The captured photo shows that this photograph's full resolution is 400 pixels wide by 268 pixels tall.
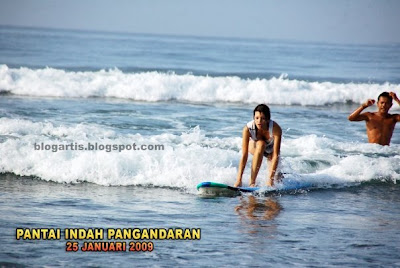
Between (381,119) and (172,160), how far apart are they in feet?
12.5

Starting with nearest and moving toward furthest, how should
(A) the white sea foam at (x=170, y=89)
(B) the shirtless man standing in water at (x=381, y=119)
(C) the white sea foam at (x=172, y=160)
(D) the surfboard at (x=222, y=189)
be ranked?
(D) the surfboard at (x=222, y=189), (C) the white sea foam at (x=172, y=160), (B) the shirtless man standing in water at (x=381, y=119), (A) the white sea foam at (x=170, y=89)

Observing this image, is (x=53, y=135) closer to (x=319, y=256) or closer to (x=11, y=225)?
(x=11, y=225)

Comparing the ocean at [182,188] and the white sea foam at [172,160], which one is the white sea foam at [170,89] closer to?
the ocean at [182,188]

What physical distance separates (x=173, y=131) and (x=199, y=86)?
939 cm

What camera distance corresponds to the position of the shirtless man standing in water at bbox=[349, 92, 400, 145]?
32.6 ft

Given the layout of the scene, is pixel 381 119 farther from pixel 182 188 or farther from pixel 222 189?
pixel 182 188

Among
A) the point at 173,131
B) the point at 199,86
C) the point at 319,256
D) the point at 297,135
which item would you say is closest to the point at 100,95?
the point at 199,86

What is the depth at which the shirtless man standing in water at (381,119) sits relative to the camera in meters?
Result: 9.94

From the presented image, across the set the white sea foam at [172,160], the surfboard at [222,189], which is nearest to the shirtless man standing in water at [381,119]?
the white sea foam at [172,160]

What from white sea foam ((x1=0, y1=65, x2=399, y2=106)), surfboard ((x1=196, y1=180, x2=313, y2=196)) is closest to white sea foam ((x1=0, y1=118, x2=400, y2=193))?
surfboard ((x1=196, y1=180, x2=313, y2=196))

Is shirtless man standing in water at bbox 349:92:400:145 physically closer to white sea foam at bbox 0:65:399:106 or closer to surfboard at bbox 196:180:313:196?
surfboard at bbox 196:180:313:196

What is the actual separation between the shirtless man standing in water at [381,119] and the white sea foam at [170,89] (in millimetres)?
11106

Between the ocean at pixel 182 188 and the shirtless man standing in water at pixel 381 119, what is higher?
the shirtless man standing in water at pixel 381 119

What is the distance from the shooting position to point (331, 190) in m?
9.39
